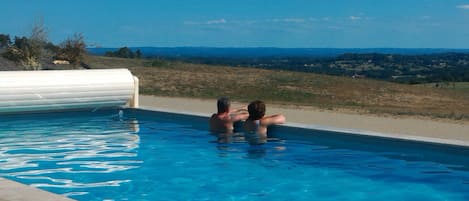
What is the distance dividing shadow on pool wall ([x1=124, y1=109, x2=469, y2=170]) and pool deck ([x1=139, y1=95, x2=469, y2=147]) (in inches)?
2.8

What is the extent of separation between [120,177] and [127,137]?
3084mm

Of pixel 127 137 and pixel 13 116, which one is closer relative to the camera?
pixel 127 137

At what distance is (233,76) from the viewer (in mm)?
24672

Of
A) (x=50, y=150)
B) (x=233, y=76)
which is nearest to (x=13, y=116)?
(x=50, y=150)

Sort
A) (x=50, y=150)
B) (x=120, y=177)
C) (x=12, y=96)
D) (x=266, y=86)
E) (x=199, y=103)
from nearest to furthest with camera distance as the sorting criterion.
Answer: (x=120, y=177), (x=50, y=150), (x=12, y=96), (x=199, y=103), (x=266, y=86)

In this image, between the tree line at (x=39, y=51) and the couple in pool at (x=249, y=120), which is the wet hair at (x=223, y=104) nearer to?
the couple in pool at (x=249, y=120)

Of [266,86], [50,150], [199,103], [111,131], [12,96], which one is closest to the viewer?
[50,150]

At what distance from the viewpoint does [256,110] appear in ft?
31.6

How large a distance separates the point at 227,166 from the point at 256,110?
1958 mm

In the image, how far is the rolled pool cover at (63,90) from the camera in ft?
39.7

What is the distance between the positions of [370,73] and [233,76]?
24.8 meters

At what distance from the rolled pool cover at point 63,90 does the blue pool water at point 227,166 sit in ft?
4.91

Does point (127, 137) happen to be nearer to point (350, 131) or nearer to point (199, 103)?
point (350, 131)

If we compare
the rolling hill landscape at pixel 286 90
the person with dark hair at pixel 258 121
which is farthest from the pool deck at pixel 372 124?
the rolling hill landscape at pixel 286 90
